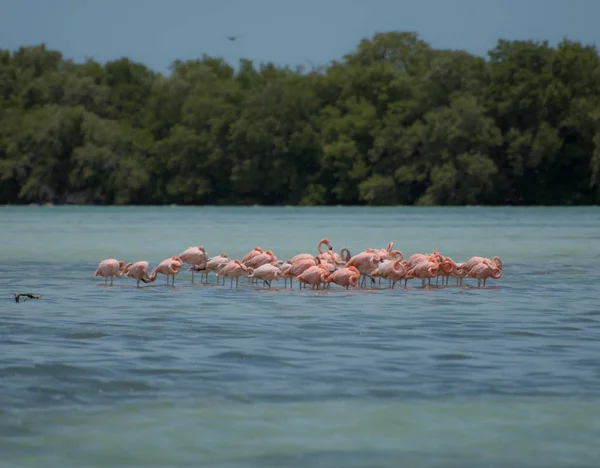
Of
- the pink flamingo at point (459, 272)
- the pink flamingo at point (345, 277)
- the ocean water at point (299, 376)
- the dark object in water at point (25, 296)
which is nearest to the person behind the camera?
the ocean water at point (299, 376)

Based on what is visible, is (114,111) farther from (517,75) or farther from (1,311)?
(1,311)

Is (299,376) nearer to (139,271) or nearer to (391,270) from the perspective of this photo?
(391,270)

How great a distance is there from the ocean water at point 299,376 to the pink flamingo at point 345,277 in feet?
0.97

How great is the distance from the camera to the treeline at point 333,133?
80688 millimetres

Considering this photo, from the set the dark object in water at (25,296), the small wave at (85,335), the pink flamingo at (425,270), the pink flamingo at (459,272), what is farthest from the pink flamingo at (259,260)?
the small wave at (85,335)

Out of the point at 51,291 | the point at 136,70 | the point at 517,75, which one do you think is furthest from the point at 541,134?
the point at 51,291

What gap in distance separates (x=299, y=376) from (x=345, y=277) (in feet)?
26.6

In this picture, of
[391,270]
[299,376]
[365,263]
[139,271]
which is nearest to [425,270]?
[391,270]

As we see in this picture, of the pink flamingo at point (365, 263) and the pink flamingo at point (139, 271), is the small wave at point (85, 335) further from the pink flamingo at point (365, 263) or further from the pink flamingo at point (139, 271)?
the pink flamingo at point (365, 263)

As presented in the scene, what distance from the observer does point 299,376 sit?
1009 centimetres

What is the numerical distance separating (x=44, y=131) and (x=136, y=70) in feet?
74.4

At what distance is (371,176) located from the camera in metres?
86.6

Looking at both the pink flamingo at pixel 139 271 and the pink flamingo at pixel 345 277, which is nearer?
the pink flamingo at pixel 345 277

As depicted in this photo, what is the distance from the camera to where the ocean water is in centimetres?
781
